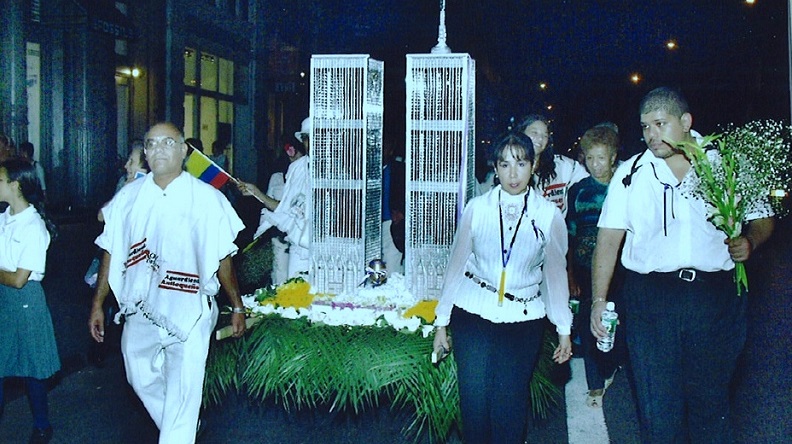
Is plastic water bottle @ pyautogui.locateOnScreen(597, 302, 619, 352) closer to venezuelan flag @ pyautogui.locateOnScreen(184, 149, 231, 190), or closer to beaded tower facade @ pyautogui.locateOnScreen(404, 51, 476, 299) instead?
beaded tower facade @ pyautogui.locateOnScreen(404, 51, 476, 299)

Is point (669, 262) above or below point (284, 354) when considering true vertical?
above

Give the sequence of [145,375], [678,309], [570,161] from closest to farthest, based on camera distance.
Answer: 1. [678,309]
2. [145,375]
3. [570,161]

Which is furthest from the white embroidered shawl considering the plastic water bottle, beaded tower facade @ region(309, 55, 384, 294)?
the plastic water bottle

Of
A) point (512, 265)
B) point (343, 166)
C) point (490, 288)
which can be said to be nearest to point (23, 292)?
point (343, 166)

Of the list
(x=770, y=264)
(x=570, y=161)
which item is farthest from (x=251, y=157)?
(x=570, y=161)

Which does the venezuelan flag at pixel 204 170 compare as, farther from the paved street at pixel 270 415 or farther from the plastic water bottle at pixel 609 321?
the plastic water bottle at pixel 609 321

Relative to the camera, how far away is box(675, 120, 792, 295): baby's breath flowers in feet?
13.5

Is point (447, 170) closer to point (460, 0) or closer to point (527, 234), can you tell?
point (527, 234)

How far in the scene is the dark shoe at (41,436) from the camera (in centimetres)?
536

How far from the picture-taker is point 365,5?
1731cm

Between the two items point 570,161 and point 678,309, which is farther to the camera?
point 570,161

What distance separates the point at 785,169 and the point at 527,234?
4.82ft

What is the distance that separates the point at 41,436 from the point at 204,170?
2.29 m

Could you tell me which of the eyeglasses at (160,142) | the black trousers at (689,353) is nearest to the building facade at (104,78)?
the eyeglasses at (160,142)
